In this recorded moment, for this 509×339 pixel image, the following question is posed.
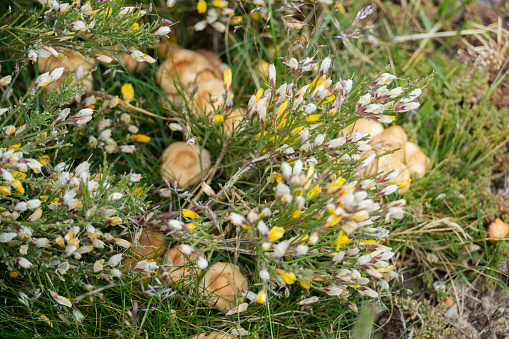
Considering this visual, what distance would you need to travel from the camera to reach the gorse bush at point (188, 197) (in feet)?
5.01

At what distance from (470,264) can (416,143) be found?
71cm

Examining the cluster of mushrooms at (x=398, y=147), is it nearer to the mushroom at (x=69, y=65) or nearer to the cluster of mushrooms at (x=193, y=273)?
the cluster of mushrooms at (x=193, y=273)

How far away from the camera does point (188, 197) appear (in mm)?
1842

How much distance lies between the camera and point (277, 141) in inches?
69.4

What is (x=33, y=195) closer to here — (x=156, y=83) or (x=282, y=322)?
(x=156, y=83)

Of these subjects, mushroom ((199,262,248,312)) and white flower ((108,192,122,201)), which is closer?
white flower ((108,192,122,201))

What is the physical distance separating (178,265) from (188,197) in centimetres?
34

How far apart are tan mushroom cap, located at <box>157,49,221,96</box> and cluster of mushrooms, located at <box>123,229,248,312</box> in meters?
0.82

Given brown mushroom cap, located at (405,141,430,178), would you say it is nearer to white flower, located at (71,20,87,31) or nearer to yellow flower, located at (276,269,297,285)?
yellow flower, located at (276,269,297,285)

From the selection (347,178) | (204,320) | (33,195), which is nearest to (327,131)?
(347,178)

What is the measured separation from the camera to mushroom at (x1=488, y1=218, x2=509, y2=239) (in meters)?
2.25

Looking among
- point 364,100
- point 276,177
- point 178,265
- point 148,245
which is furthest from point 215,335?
point 364,100

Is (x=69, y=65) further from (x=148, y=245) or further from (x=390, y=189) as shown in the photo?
(x=390, y=189)

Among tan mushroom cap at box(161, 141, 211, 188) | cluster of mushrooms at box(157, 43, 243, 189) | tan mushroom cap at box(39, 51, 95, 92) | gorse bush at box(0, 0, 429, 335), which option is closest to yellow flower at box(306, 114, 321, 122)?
gorse bush at box(0, 0, 429, 335)
